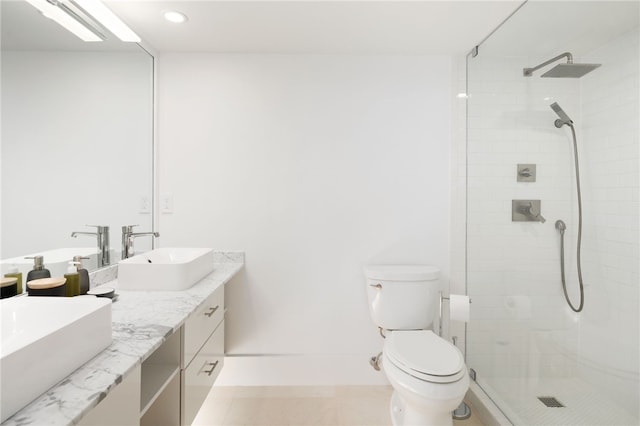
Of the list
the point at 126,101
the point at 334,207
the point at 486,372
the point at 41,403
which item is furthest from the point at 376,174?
the point at 41,403

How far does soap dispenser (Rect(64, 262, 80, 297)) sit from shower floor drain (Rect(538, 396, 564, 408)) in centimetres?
204

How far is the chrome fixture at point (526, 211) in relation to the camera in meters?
1.61

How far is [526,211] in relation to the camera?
5.49 feet

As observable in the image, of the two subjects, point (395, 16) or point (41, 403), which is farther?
point (395, 16)

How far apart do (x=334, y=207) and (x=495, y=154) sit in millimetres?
977

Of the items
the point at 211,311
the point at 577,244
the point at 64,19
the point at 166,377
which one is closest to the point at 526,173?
the point at 577,244

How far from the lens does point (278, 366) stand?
2.21 m

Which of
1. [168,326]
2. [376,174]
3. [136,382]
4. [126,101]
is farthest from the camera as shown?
[376,174]

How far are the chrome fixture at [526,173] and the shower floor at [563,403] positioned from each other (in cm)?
90

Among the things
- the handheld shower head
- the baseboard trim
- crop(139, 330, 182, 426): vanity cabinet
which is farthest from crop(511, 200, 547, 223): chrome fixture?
crop(139, 330, 182, 426): vanity cabinet

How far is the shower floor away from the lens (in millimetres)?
1361

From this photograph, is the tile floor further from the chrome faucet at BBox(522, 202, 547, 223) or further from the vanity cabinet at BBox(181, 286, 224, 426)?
the chrome faucet at BBox(522, 202, 547, 223)

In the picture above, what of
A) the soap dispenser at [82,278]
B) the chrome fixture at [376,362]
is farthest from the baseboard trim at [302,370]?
the soap dispenser at [82,278]

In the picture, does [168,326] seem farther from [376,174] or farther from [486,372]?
[486,372]
